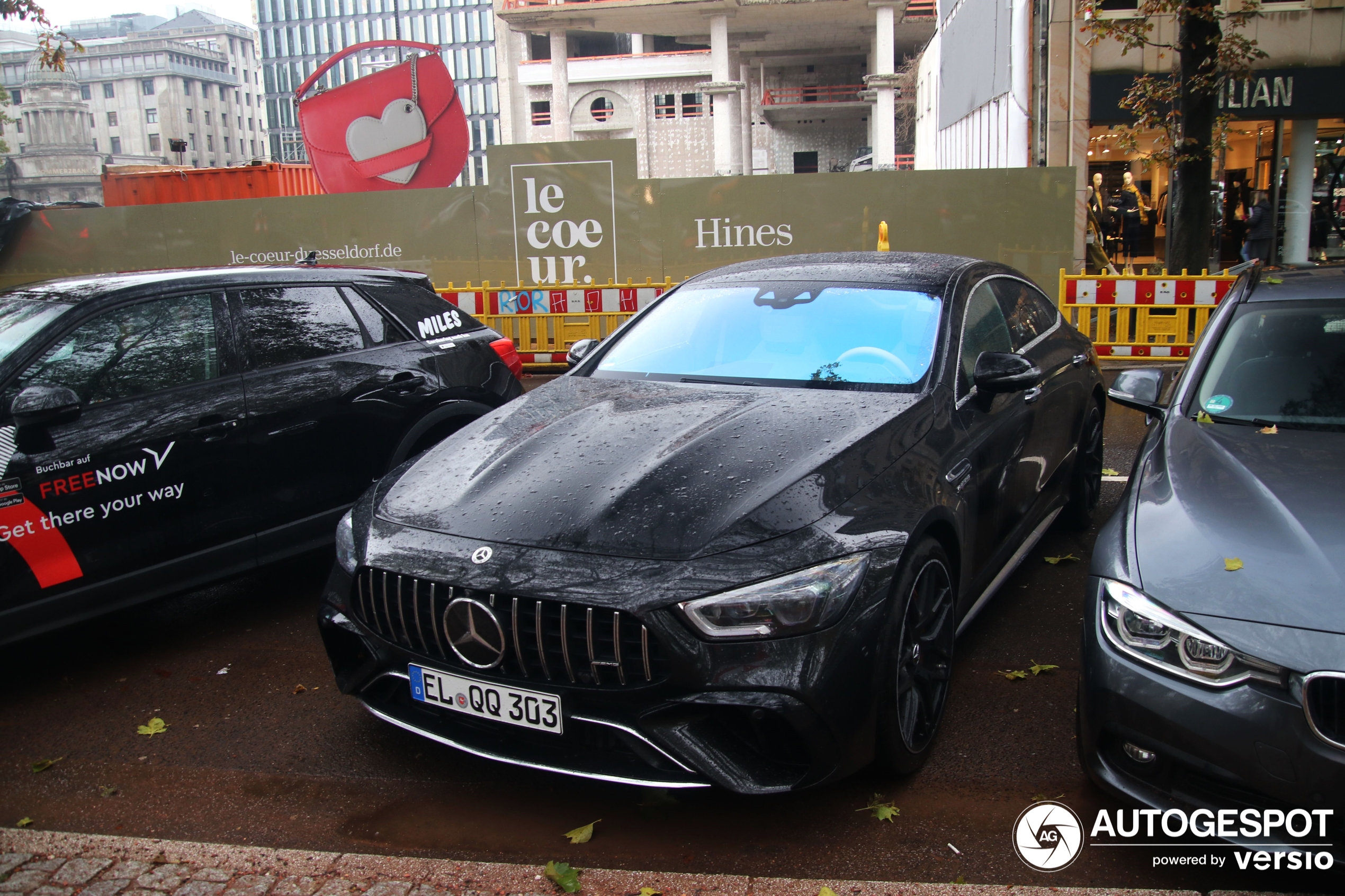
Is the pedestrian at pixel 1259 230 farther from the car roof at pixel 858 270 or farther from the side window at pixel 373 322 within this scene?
the side window at pixel 373 322

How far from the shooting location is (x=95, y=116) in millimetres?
126688

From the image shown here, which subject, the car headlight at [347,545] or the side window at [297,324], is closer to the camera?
the car headlight at [347,545]

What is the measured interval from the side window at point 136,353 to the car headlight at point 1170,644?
12.6ft

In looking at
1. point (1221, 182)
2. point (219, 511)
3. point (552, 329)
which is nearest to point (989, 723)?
point (219, 511)

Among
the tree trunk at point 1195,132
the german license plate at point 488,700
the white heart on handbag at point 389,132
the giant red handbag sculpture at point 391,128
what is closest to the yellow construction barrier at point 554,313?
the giant red handbag sculpture at point 391,128

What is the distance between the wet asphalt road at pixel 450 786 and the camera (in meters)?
2.86

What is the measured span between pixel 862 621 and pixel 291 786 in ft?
6.37

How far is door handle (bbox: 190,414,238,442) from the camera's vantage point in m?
4.41

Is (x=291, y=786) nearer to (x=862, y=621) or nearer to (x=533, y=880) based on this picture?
(x=533, y=880)

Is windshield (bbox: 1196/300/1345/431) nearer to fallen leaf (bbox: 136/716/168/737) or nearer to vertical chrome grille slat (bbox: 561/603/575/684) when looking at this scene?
vertical chrome grille slat (bbox: 561/603/575/684)

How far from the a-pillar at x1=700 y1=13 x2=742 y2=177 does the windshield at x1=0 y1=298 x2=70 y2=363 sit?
4660 centimetres

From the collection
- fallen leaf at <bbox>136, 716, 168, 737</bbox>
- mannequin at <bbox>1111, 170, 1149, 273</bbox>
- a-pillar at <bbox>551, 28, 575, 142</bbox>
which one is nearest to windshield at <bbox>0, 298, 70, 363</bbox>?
fallen leaf at <bbox>136, 716, 168, 737</bbox>

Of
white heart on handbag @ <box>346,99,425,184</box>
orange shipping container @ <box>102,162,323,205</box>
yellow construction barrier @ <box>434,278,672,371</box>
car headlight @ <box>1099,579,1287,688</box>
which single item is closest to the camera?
car headlight @ <box>1099,579,1287,688</box>

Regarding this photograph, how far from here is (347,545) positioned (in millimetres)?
3371
